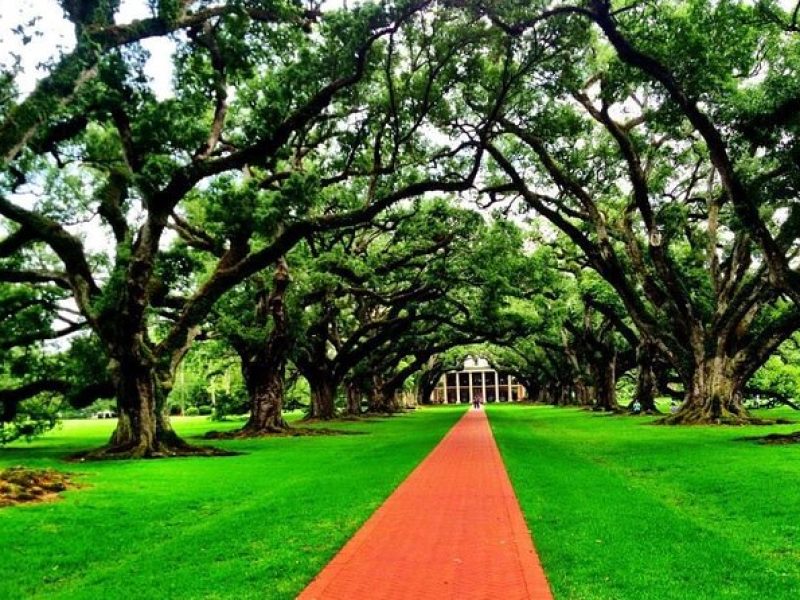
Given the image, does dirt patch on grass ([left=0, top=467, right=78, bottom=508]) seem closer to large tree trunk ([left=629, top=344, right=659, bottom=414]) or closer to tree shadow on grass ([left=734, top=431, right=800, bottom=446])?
tree shadow on grass ([left=734, top=431, right=800, bottom=446])

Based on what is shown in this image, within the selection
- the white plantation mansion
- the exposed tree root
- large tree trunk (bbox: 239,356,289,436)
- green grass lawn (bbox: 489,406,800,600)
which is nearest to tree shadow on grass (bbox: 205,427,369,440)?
large tree trunk (bbox: 239,356,289,436)

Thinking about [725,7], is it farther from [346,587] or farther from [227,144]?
[346,587]

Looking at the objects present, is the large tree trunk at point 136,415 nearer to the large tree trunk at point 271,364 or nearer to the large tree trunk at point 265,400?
the large tree trunk at point 271,364

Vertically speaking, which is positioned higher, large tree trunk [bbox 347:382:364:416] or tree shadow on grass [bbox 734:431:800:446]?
large tree trunk [bbox 347:382:364:416]

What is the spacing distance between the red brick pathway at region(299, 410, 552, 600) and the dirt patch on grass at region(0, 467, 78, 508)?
5.30 m

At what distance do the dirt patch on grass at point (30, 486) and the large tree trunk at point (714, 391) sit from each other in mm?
19973

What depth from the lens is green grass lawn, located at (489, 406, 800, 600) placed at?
5777 mm

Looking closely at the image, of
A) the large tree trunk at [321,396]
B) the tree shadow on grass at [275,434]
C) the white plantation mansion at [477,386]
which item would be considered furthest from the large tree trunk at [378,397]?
the white plantation mansion at [477,386]

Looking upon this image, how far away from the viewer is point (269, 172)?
2439cm

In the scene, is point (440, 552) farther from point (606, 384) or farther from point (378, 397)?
point (378, 397)

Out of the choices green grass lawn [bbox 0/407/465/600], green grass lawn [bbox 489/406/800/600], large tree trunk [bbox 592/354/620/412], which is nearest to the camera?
green grass lawn [bbox 489/406/800/600]

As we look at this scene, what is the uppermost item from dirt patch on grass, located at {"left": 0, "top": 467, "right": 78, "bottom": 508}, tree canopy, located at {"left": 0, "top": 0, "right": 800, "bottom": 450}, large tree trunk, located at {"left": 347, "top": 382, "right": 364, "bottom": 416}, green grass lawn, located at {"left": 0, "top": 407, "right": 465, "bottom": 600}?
tree canopy, located at {"left": 0, "top": 0, "right": 800, "bottom": 450}

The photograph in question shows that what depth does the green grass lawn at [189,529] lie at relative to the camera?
6.10 m

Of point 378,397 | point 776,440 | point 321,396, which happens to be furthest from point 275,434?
point 378,397
